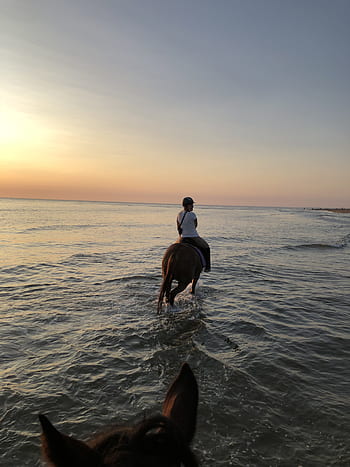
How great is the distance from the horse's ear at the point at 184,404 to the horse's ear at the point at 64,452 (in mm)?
599

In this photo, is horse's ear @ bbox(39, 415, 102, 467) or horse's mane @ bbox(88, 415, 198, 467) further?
horse's mane @ bbox(88, 415, 198, 467)

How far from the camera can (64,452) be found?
42.6 inches

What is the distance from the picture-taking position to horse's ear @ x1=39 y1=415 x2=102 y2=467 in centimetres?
104

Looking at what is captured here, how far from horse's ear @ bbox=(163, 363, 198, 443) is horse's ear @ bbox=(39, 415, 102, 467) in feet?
1.97

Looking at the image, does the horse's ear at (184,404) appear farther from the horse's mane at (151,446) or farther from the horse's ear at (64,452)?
the horse's ear at (64,452)

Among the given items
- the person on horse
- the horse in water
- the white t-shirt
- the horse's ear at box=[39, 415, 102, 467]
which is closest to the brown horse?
the person on horse

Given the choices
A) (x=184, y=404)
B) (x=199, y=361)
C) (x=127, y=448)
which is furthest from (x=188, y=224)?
(x=127, y=448)

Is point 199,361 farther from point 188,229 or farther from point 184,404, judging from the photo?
point 188,229

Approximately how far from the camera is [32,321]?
7.29 metres

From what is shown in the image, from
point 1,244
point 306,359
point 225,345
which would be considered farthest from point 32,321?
point 1,244

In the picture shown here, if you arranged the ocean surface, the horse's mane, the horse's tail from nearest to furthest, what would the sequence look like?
the horse's mane → the ocean surface → the horse's tail

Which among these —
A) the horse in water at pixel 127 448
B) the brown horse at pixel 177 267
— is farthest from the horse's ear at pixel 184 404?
the brown horse at pixel 177 267

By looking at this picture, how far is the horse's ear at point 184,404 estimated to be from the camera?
1639mm

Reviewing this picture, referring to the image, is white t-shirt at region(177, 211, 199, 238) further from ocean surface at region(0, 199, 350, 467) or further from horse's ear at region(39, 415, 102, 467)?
horse's ear at region(39, 415, 102, 467)
